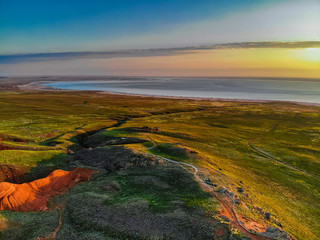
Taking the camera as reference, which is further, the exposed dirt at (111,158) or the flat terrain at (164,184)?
the exposed dirt at (111,158)

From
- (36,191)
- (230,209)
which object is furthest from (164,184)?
(36,191)

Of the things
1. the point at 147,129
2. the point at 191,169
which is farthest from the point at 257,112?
the point at 191,169

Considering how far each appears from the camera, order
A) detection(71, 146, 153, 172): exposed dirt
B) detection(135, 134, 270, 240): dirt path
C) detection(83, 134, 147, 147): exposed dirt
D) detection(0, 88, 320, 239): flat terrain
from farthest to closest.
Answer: detection(83, 134, 147, 147): exposed dirt < detection(71, 146, 153, 172): exposed dirt < detection(0, 88, 320, 239): flat terrain < detection(135, 134, 270, 240): dirt path

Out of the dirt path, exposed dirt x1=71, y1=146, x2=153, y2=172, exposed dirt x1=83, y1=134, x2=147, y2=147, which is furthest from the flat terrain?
the dirt path

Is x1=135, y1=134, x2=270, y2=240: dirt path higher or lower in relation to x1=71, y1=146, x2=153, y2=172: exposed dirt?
lower

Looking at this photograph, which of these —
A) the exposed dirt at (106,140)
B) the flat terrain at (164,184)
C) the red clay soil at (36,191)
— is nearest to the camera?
the flat terrain at (164,184)

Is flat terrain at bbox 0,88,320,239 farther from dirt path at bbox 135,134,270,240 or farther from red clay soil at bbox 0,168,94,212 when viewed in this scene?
red clay soil at bbox 0,168,94,212

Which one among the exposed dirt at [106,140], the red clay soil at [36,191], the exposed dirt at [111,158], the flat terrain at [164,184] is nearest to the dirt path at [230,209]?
the flat terrain at [164,184]

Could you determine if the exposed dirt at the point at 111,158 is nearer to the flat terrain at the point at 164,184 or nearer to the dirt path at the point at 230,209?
the flat terrain at the point at 164,184

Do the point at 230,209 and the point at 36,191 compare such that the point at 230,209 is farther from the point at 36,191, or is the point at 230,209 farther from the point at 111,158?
the point at 36,191
